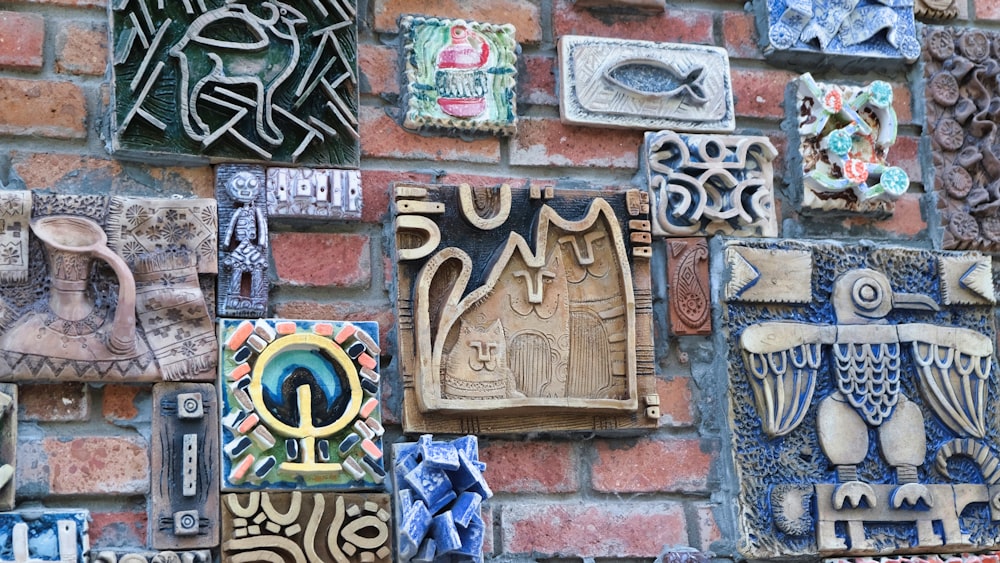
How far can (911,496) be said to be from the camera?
2299 mm

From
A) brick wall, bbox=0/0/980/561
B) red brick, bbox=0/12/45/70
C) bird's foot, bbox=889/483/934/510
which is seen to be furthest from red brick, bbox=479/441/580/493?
red brick, bbox=0/12/45/70

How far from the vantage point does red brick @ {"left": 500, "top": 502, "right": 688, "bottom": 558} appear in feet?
7.06

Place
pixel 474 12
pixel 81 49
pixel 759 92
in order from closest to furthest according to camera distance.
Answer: pixel 81 49, pixel 474 12, pixel 759 92

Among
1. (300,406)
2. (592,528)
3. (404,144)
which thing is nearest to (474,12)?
(404,144)

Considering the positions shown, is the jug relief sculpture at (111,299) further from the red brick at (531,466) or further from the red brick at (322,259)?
the red brick at (531,466)

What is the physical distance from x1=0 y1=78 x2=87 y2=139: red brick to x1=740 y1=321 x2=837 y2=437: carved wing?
1.16m

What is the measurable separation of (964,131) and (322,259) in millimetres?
1276

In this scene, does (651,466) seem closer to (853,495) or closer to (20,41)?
(853,495)

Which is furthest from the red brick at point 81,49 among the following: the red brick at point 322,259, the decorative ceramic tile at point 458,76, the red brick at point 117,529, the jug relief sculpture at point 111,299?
the red brick at point 117,529

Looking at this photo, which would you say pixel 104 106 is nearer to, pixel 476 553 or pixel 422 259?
pixel 422 259

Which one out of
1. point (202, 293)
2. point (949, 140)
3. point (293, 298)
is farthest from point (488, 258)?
point (949, 140)

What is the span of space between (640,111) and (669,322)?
1.26ft

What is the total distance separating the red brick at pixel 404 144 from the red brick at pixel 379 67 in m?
0.04

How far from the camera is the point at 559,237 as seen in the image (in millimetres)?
2250
